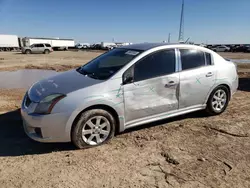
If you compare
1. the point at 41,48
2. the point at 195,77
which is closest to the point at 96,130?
the point at 195,77

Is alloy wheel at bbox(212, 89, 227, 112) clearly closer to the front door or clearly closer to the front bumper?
the front door

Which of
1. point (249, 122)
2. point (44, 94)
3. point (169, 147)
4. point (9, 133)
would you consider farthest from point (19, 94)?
point (249, 122)

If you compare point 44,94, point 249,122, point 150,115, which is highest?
point 44,94

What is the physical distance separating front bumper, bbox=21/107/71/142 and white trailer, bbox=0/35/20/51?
53.3m

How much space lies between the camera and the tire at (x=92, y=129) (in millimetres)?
3605

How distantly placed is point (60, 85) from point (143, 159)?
5.87 ft

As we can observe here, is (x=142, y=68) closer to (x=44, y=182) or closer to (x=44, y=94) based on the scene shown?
(x=44, y=94)

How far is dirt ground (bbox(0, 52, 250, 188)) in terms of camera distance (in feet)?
9.62

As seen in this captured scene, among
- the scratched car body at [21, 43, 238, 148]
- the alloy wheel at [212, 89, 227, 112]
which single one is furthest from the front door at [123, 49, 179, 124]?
the alloy wheel at [212, 89, 227, 112]

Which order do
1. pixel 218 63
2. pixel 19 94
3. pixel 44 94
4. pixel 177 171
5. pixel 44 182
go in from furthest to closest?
pixel 19 94
pixel 218 63
pixel 44 94
pixel 177 171
pixel 44 182

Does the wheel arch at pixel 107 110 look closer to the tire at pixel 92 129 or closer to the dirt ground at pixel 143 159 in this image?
the tire at pixel 92 129

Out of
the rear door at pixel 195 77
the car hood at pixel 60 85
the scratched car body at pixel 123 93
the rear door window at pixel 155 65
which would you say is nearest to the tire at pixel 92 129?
the scratched car body at pixel 123 93

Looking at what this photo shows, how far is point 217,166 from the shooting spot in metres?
3.24

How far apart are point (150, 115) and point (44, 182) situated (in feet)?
6.88
